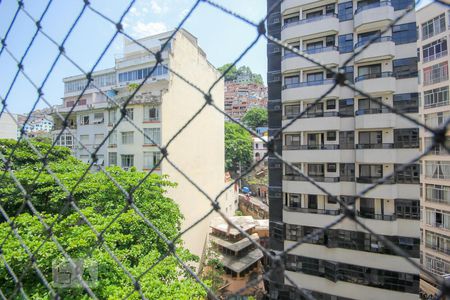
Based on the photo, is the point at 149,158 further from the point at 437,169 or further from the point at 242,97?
the point at 242,97

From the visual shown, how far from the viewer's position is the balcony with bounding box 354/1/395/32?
4.64 m

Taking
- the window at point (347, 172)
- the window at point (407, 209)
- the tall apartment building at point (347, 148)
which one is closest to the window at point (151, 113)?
the tall apartment building at point (347, 148)

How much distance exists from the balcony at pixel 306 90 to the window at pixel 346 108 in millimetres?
187

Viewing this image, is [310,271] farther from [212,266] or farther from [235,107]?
[235,107]

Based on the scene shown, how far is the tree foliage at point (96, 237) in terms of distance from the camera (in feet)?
7.12

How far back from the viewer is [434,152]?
A: 21.3 ft

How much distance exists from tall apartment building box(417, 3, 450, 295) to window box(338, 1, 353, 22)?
3.02 metres

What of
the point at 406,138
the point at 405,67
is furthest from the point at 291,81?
the point at 406,138

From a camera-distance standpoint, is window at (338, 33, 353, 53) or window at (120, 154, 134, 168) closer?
window at (338, 33, 353, 53)

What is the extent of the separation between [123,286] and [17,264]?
889 mm

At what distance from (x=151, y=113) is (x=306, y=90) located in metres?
3.73

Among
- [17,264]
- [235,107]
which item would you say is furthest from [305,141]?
[235,107]

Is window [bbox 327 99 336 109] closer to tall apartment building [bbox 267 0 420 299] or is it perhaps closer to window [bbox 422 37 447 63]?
tall apartment building [bbox 267 0 420 299]

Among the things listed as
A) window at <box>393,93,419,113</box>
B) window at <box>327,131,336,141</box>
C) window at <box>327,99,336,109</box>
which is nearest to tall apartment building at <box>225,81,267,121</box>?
window at <box>327,99,336,109</box>
